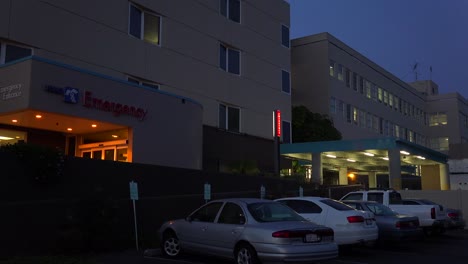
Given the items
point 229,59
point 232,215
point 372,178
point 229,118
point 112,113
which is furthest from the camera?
point 372,178

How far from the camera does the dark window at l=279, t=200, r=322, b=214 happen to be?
44.2 ft

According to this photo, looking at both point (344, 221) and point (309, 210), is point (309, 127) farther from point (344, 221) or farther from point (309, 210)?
point (344, 221)

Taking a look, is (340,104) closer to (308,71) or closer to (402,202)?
(308,71)

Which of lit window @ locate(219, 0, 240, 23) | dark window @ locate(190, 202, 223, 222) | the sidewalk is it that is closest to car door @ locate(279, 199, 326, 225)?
dark window @ locate(190, 202, 223, 222)

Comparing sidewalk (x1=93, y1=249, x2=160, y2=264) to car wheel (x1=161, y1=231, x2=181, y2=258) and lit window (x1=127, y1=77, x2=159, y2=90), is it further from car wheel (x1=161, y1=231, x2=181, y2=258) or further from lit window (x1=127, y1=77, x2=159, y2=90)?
lit window (x1=127, y1=77, x2=159, y2=90)

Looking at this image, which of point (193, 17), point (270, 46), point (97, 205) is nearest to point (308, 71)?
point (270, 46)

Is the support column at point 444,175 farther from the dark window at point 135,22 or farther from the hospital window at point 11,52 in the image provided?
the hospital window at point 11,52

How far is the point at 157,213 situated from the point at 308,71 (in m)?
27.6

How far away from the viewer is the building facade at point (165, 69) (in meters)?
18.4

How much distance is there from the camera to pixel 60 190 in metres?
13.9

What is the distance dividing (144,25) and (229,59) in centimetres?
669

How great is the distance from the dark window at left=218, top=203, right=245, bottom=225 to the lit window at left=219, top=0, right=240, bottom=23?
1963 cm

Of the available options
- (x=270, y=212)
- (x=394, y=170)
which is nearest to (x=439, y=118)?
(x=394, y=170)

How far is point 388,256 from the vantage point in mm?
13312
